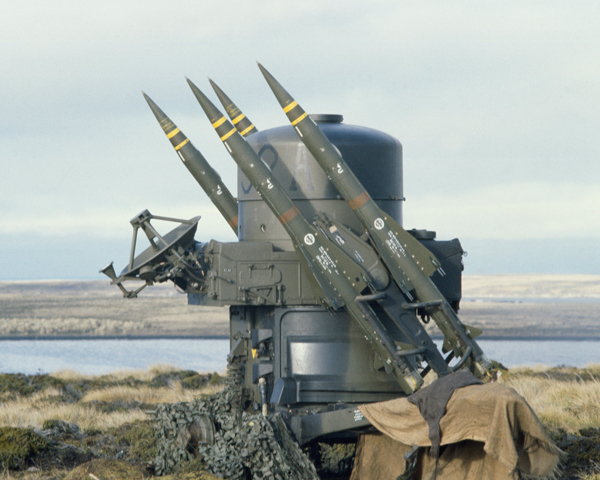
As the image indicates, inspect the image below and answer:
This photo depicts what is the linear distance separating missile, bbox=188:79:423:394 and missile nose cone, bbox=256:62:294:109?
3.01ft

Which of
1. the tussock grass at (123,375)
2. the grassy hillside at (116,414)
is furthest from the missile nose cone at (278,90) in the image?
the tussock grass at (123,375)

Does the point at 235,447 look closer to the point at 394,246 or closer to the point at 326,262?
the point at 326,262

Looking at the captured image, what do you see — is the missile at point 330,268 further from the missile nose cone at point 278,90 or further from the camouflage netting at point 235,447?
the camouflage netting at point 235,447

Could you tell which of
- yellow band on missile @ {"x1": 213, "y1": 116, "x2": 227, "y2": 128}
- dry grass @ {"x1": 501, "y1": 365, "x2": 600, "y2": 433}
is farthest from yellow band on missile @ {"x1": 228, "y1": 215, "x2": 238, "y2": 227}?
dry grass @ {"x1": 501, "y1": 365, "x2": 600, "y2": 433}

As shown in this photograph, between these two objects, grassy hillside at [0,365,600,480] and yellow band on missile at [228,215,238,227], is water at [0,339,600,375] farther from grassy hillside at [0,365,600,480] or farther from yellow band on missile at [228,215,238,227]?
yellow band on missile at [228,215,238,227]

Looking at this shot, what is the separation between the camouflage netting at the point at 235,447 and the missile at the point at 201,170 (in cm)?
387

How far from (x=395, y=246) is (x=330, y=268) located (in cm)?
103

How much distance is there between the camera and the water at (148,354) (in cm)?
4828

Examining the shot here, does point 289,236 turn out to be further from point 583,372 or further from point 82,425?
point 583,372

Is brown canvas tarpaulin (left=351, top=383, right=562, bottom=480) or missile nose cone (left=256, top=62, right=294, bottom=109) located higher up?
missile nose cone (left=256, top=62, right=294, bottom=109)

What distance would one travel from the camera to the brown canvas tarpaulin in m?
9.20

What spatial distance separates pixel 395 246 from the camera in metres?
12.1

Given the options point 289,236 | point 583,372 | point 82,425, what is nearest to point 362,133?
point 289,236

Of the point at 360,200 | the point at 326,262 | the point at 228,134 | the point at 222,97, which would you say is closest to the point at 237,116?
the point at 222,97
